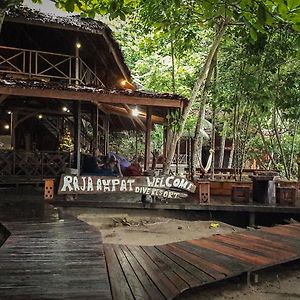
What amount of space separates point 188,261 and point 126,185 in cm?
383

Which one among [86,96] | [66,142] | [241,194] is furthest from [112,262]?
[66,142]

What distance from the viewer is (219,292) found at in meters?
4.79

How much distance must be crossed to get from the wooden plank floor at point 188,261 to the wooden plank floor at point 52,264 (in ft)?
0.93

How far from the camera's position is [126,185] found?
333 inches

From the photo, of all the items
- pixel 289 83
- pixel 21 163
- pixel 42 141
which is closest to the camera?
pixel 21 163

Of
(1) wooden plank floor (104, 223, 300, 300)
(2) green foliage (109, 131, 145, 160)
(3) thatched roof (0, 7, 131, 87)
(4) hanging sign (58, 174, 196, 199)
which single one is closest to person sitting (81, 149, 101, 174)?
(4) hanging sign (58, 174, 196, 199)

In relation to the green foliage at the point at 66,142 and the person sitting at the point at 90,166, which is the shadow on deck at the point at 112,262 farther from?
the green foliage at the point at 66,142

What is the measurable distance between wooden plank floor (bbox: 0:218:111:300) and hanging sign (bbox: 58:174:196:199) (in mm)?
2421

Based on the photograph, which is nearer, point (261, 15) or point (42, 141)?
point (261, 15)

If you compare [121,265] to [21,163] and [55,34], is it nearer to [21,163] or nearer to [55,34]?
[21,163]

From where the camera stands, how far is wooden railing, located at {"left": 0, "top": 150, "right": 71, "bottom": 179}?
1013cm

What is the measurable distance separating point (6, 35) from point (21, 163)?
4960mm

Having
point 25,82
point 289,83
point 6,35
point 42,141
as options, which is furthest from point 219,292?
point 42,141

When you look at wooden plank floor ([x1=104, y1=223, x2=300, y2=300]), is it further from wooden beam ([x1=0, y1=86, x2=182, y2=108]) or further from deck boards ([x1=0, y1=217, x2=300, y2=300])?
wooden beam ([x1=0, y1=86, x2=182, y2=108])
